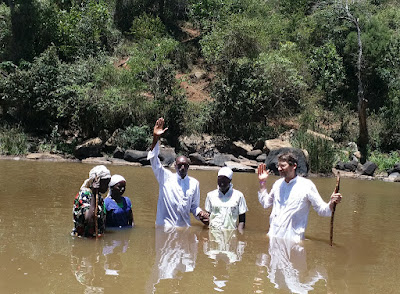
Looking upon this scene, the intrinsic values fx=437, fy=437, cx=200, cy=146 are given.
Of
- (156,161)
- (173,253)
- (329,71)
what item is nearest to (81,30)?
(329,71)

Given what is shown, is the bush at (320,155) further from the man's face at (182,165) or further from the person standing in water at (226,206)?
the man's face at (182,165)

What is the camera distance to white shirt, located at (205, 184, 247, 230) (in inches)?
242

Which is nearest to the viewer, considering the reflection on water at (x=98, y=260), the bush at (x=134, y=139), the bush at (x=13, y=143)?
the reflection on water at (x=98, y=260)

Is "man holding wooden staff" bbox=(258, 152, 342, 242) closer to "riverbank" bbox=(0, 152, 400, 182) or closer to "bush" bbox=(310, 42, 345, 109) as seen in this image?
"riverbank" bbox=(0, 152, 400, 182)

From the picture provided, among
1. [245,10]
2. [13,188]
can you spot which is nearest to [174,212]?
[13,188]

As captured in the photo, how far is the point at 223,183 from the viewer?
19.9 ft

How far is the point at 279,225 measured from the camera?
560 centimetres

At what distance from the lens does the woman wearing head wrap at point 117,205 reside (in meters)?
5.69

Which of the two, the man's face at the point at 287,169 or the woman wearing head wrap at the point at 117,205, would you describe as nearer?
the man's face at the point at 287,169

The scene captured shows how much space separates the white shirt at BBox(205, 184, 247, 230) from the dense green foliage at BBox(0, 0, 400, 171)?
511 inches

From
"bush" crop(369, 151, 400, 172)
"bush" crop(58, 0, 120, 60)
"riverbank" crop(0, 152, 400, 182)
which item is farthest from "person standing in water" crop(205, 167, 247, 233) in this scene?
"bush" crop(58, 0, 120, 60)

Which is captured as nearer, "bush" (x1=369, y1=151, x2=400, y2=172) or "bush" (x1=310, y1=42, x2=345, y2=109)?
"bush" (x1=369, y1=151, x2=400, y2=172)

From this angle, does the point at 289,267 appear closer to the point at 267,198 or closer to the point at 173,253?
the point at 267,198

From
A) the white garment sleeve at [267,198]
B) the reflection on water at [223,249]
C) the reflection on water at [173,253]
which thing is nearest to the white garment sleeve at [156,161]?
the reflection on water at [173,253]
